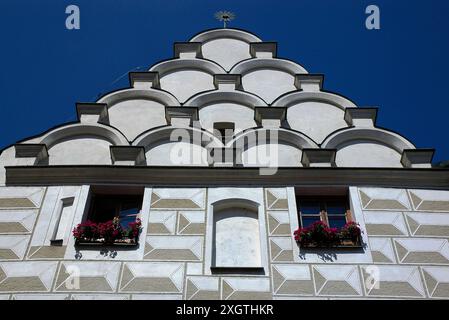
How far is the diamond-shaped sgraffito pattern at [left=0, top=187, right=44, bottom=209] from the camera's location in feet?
31.8

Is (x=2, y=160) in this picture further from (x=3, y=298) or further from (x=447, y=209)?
(x=447, y=209)

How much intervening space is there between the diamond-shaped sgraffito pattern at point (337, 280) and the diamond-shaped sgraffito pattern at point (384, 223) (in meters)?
0.88

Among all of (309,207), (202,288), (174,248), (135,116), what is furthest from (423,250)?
(135,116)

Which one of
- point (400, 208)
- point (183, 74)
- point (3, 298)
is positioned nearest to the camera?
point (3, 298)

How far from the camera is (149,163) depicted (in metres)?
10.7

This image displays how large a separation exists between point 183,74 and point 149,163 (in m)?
3.36

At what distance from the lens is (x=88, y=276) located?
337 inches

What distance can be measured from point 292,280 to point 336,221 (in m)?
1.71

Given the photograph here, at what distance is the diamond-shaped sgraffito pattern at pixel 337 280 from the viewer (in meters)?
8.43

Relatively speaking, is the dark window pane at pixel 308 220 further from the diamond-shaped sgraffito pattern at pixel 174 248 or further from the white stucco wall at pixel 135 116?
the white stucco wall at pixel 135 116

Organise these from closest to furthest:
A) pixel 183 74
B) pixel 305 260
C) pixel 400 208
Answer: pixel 305 260 → pixel 400 208 → pixel 183 74

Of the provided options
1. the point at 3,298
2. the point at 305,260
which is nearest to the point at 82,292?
the point at 3,298

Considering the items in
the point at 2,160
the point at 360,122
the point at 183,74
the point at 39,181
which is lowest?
the point at 39,181

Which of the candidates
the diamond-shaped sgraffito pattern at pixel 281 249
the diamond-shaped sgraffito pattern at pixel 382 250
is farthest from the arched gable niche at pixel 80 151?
the diamond-shaped sgraffito pattern at pixel 382 250
